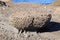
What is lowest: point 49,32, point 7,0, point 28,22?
point 7,0

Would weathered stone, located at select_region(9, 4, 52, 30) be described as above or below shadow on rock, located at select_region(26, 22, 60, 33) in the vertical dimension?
above

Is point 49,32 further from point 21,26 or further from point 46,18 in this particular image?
point 21,26

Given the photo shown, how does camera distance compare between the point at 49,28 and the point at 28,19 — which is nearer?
the point at 28,19

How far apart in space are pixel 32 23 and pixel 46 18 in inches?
27.3

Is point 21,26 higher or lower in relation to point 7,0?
higher

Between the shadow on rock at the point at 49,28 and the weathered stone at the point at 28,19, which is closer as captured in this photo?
the weathered stone at the point at 28,19

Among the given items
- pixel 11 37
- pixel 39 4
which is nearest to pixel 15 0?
pixel 39 4

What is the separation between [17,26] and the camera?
10.2m

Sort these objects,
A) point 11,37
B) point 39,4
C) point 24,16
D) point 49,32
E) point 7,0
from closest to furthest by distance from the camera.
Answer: point 11,37, point 24,16, point 49,32, point 39,4, point 7,0

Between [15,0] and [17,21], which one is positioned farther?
[15,0]

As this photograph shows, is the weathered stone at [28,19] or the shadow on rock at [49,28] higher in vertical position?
the weathered stone at [28,19]

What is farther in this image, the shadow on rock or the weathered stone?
the shadow on rock

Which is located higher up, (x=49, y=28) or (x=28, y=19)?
(x=28, y=19)

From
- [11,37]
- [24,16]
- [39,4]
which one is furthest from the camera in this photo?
[39,4]
